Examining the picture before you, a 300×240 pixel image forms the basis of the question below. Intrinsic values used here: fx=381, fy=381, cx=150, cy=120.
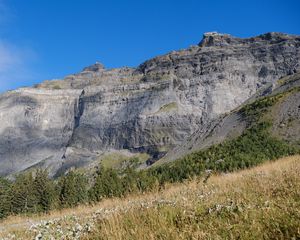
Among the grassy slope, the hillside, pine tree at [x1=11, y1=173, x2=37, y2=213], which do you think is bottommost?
pine tree at [x1=11, y1=173, x2=37, y2=213]

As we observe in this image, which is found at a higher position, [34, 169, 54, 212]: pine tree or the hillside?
the hillside

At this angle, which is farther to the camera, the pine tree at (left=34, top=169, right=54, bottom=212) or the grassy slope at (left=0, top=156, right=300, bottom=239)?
the pine tree at (left=34, top=169, right=54, bottom=212)

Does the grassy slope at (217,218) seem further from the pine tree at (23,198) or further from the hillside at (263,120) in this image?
the hillside at (263,120)

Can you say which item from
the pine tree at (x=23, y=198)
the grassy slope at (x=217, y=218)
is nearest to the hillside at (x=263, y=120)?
the pine tree at (x=23, y=198)

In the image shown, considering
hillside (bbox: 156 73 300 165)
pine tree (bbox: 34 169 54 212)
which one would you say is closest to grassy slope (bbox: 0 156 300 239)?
pine tree (bbox: 34 169 54 212)

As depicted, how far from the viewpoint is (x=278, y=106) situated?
164875 millimetres

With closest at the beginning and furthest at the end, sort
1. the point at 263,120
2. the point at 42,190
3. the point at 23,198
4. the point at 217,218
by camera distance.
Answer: the point at 217,218
the point at 23,198
the point at 42,190
the point at 263,120

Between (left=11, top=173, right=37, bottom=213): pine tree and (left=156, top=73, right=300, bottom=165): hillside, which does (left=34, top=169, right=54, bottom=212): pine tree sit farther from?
(left=156, top=73, right=300, bottom=165): hillside

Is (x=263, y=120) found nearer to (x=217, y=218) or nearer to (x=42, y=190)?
(x=42, y=190)

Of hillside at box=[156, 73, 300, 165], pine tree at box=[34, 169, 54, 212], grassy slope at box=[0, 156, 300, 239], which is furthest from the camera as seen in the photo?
hillside at box=[156, 73, 300, 165]

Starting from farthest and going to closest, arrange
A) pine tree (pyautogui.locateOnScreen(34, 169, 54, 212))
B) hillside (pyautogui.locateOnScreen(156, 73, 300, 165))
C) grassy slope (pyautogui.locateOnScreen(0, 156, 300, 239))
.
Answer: hillside (pyautogui.locateOnScreen(156, 73, 300, 165))
pine tree (pyautogui.locateOnScreen(34, 169, 54, 212))
grassy slope (pyautogui.locateOnScreen(0, 156, 300, 239))

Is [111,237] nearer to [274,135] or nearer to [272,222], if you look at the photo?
[272,222]

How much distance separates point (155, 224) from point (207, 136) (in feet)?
592

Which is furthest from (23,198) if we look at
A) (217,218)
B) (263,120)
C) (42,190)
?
(263,120)
